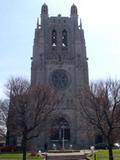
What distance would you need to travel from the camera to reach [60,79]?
281ft

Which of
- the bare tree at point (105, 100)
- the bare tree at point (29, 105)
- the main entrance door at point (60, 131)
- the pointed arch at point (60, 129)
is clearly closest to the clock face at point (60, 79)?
the pointed arch at point (60, 129)

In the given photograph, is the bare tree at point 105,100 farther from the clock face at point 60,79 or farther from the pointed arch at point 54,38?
the pointed arch at point 54,38

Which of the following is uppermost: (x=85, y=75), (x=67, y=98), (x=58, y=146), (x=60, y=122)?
(x=85, y=75)

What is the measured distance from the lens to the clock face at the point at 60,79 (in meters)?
84.7

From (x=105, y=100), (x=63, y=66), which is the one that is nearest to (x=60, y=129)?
(x=63, y=66)

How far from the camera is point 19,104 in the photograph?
58.3 m

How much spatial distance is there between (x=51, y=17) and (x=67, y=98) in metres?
22.2

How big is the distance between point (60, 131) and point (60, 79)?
12209mm

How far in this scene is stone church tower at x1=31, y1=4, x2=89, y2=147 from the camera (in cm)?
8025

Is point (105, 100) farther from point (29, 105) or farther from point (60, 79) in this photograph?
point (60, 79)

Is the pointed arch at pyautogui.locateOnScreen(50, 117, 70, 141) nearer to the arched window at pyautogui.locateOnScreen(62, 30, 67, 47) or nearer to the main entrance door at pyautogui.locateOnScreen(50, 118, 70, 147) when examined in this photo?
the main entrance door at pyautogui.locateOnScreen(50, 118, 70, 147)

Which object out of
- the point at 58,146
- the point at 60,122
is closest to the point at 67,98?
the point at 60,122

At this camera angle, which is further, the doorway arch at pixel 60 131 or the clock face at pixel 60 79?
the clock face at pixel 60 79

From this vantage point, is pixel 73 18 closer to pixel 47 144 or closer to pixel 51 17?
pixel 51 17
